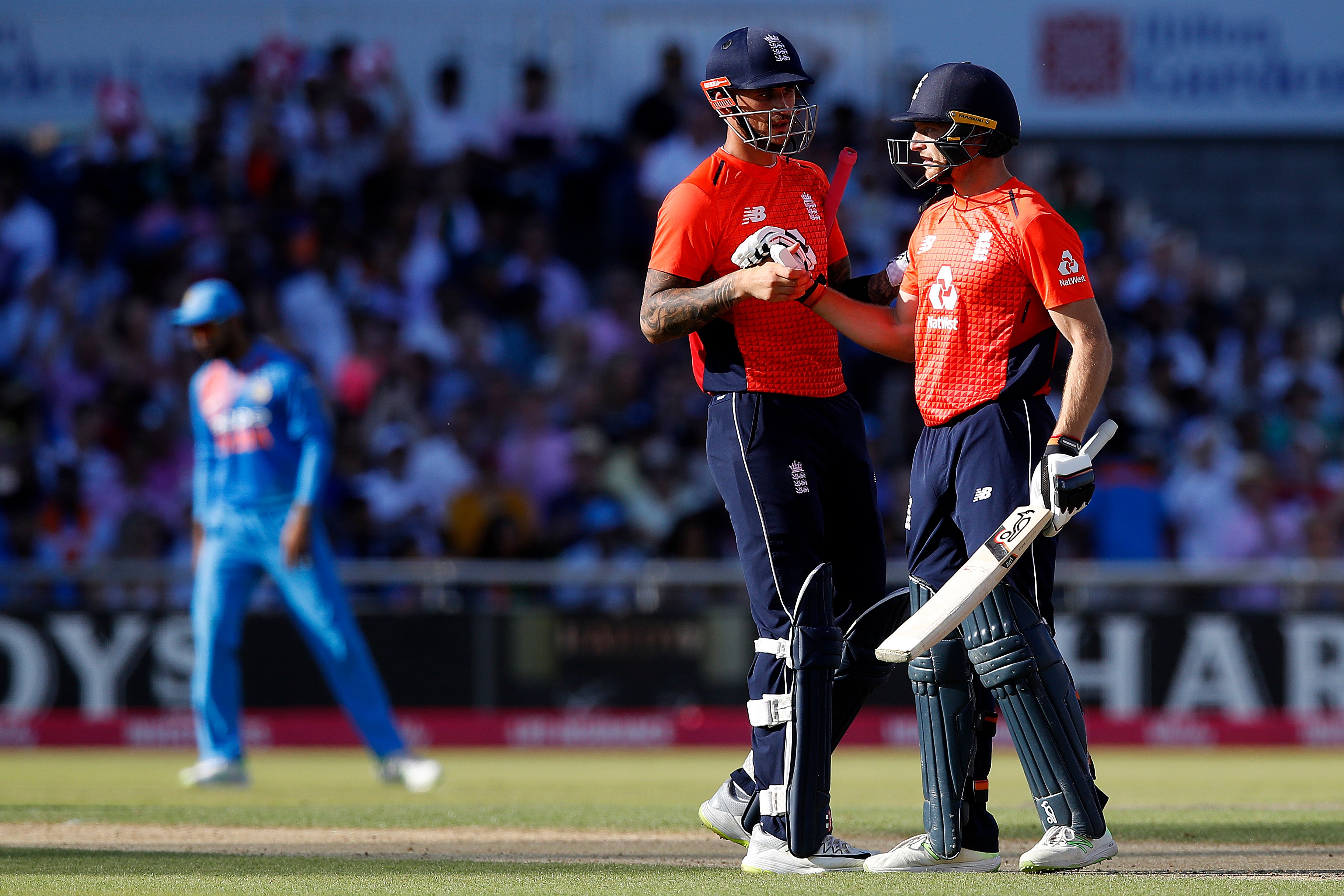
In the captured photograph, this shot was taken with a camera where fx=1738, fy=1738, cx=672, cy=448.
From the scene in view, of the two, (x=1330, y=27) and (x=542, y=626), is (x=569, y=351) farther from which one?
(x=1330, y=27)

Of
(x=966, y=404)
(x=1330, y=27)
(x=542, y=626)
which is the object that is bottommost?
(x=542, y=626)

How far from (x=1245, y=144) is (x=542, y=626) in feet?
31.6

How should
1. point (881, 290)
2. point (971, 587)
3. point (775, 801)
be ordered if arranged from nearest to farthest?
point (971, 587) < point (775, 801) < point (881, 290)

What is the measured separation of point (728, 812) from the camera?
577 centimetres

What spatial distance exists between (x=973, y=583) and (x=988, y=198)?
1.18m

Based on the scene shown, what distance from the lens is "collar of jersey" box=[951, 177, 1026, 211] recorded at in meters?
5.21

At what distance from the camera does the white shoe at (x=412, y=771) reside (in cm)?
866

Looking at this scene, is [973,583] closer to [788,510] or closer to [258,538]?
[788,510]

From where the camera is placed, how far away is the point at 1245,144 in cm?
1775

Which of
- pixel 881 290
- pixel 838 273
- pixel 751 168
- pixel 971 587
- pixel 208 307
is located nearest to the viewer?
pixel 971 587

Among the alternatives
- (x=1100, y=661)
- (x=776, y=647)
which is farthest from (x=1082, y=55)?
(x=776, y=647)

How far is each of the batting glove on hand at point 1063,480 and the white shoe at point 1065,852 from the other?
90cm

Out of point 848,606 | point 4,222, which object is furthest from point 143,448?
point 848,606

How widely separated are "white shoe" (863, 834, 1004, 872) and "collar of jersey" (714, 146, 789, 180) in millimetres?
2125
